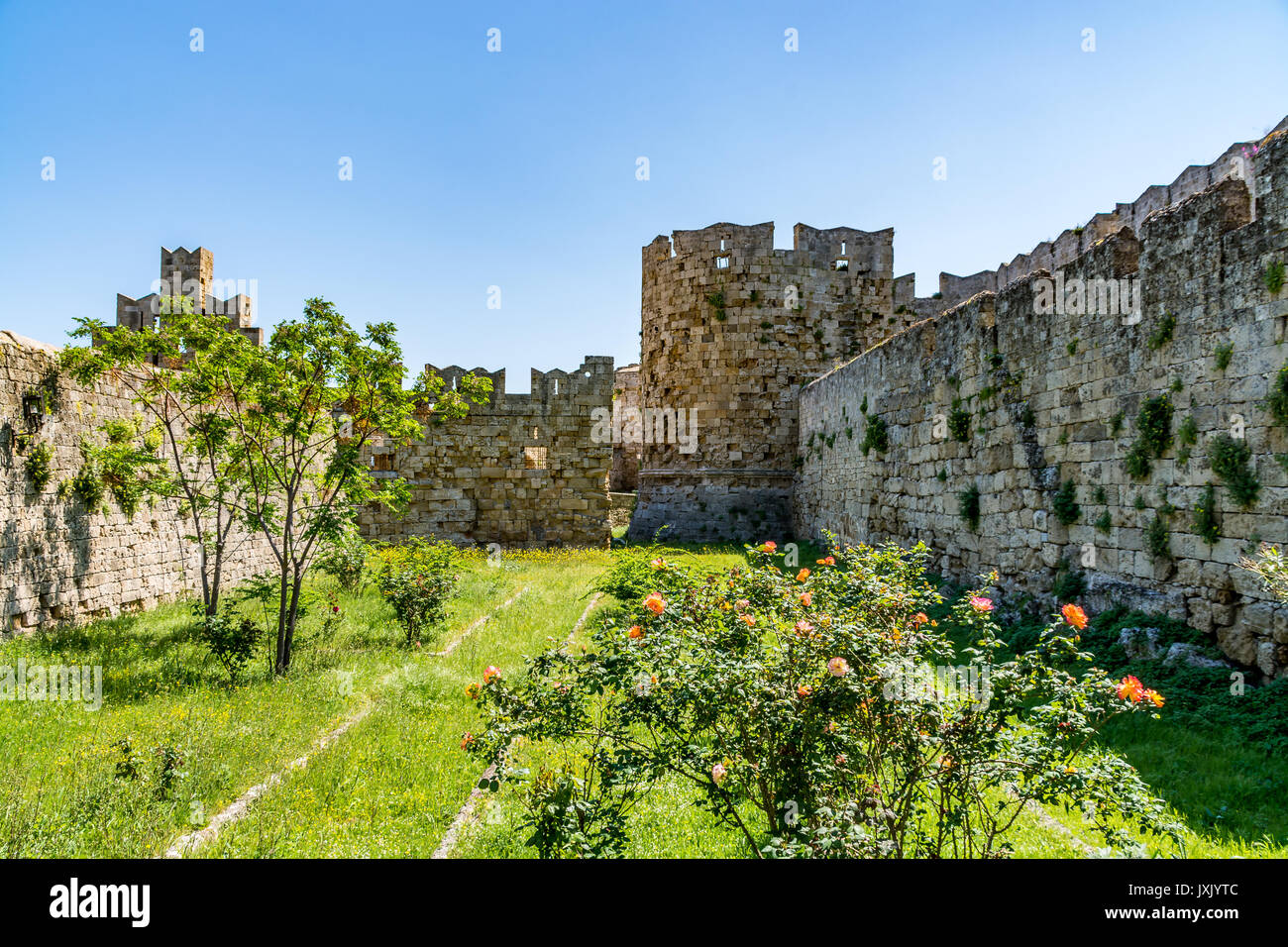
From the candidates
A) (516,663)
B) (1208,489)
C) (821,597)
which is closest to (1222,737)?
(1208,489)

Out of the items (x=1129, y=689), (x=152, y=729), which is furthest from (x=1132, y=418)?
(x=152, y=729)

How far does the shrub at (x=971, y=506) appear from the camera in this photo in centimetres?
1002

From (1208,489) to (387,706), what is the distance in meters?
7.80

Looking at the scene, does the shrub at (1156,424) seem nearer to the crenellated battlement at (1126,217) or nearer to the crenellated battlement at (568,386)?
the crenellated battlement at (1126,217)

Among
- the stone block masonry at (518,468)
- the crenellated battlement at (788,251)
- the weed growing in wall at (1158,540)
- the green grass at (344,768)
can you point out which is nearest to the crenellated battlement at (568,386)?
the stone block masonry at (518,468)

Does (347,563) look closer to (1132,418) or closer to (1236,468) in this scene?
(1132,418)

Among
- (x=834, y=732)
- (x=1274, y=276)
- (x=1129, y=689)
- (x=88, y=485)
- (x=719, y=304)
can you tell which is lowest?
(x=834, y=732)

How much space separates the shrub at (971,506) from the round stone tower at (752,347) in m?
10.3

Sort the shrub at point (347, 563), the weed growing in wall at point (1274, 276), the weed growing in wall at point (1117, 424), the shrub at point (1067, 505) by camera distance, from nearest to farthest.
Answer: the weed growing in wall at point (1274, 276), the weed growing in wall at point (1117, 424), the shrub at point (1067, 505), the shrub at point (347, 563)

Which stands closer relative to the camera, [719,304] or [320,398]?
[320,398]

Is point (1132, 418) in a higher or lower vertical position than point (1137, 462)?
higher

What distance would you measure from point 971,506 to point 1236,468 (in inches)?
169

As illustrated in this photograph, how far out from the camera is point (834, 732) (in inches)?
125
